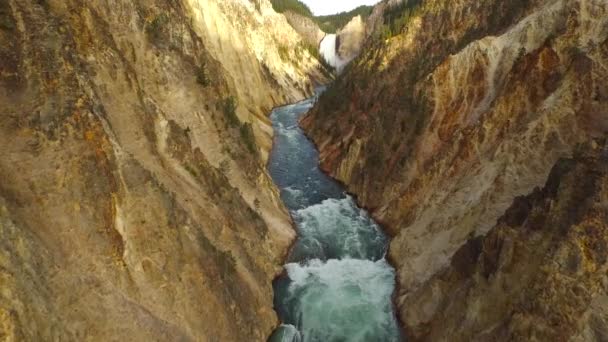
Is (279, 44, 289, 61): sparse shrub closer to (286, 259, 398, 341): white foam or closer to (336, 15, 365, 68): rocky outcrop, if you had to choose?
(336, 15, 365, 68): rocky outcrop

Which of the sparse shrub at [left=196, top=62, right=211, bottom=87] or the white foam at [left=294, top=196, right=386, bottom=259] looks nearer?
the white foam at [left=294, top=196, right=386, bottom=259]

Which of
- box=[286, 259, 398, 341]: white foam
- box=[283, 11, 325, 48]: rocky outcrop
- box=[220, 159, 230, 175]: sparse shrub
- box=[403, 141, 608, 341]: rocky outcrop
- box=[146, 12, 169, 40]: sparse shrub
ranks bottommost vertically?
box=[286, 259, 398, 341]: white foam

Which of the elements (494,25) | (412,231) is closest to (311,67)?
(494,25)

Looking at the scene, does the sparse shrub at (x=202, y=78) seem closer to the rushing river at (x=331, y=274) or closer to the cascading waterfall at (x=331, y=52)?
the rushing river at (x=331, y=274)

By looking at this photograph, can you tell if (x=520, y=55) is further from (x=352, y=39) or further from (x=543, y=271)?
(x=352, y=39)

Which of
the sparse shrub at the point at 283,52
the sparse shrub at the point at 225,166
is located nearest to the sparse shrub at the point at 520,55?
the sparse shrub at the point at 225,166

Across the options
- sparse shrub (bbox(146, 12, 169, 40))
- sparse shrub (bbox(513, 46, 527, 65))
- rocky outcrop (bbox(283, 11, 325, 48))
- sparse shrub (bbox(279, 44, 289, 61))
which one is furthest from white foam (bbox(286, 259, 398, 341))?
rocky outcrop (bbox(283, 11, 325, 48))
